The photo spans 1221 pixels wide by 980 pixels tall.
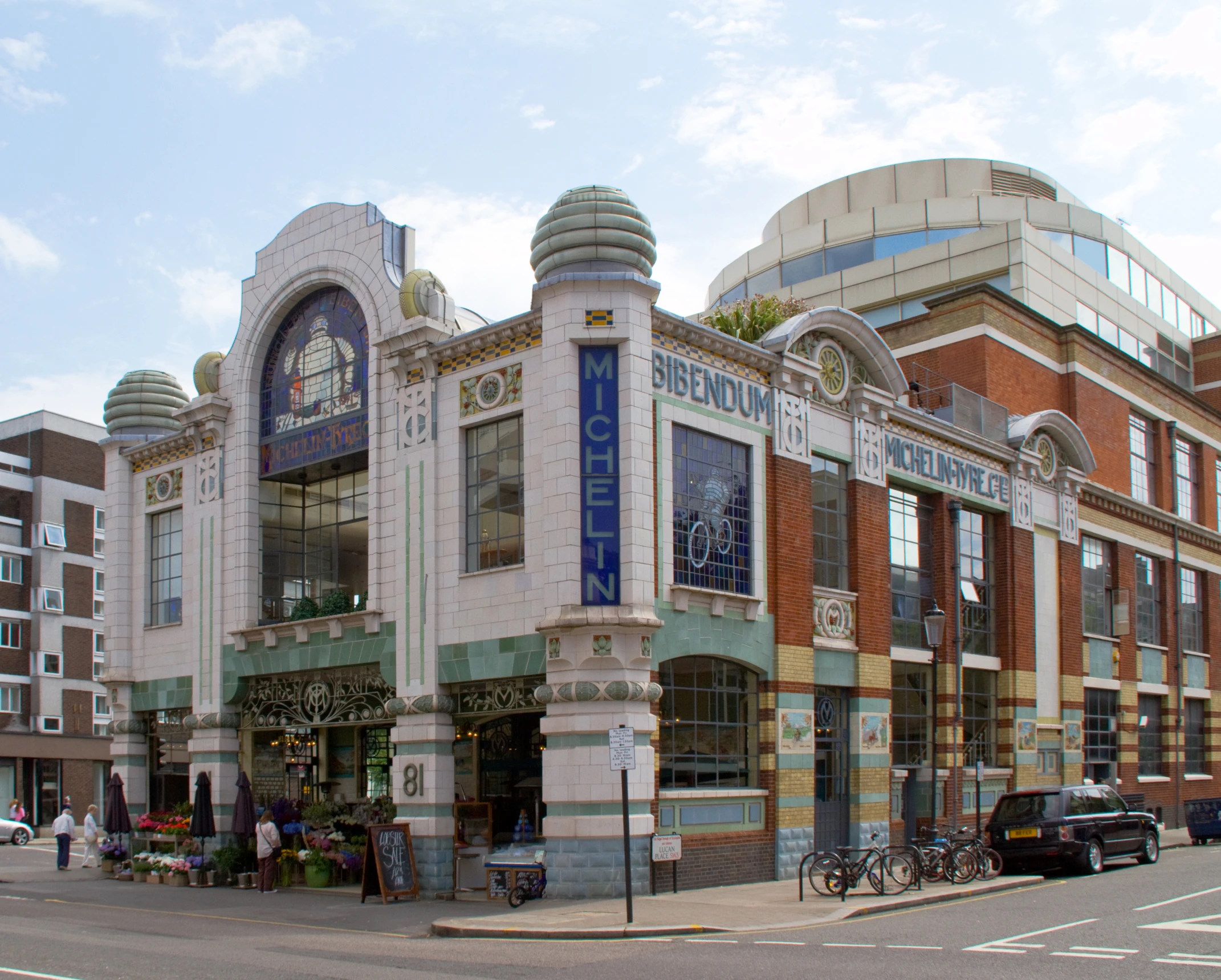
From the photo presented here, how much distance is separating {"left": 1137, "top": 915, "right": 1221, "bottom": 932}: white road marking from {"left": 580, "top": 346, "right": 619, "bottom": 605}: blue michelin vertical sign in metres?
8.64

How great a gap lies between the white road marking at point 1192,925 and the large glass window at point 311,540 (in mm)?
16620

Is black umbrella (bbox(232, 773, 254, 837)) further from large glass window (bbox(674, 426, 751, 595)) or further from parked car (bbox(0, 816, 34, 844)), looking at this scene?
parked car (bbox(0, 816, 34, 844))

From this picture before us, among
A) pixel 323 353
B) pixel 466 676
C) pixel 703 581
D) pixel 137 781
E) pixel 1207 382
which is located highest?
pixel 1207 382

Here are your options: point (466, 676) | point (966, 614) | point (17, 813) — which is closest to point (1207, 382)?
point (966, 614)

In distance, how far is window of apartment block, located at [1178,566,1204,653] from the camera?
130ft

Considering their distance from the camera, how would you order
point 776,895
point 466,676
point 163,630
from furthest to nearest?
point 163,630, point 466,676, point 776,895

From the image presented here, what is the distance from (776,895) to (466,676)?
6.08 metres

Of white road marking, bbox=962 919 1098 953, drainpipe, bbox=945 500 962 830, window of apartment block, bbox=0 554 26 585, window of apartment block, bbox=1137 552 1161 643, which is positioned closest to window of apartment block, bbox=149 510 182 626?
drainpipe, bbox=945 500 962 830

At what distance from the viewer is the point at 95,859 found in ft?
97.8

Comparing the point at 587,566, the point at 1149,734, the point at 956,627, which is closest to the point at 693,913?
the point at 587,566

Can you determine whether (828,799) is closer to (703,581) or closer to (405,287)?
(703,581)

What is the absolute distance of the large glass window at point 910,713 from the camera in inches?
1063

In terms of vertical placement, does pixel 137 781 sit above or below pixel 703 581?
below

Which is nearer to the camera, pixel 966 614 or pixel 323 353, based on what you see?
pixel 323 353
